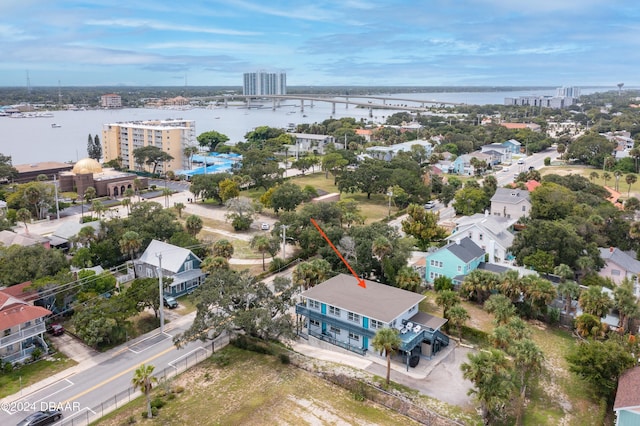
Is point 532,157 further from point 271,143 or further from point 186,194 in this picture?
point 186,194

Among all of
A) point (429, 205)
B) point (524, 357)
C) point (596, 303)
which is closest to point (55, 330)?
point (524, 357)

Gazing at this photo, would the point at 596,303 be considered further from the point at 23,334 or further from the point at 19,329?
the point at 19,329

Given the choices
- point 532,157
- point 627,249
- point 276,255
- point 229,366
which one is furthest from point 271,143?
point 229,366

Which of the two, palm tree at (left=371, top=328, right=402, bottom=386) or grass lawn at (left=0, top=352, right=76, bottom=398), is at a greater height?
palm tree at (left=371, top=328, right=402, bottom=386)

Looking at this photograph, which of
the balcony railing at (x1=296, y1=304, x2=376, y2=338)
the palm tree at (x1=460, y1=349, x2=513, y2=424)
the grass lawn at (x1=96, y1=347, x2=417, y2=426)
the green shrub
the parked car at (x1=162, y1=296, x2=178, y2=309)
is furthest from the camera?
the parked car at (x1=162, y1=296, x2=178, y2=309)

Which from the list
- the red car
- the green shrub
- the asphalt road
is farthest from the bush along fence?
the red car

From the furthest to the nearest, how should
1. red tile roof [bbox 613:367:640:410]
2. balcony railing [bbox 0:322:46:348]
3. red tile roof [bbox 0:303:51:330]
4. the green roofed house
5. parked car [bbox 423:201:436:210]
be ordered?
parked car [bbox 423:201:436:210] < the green roofed house < red tile roof [bbox 0:303:51:330] < balcony railing [bbox 0:322:46:348] < red tile roof [bbox 613:367:640:410]

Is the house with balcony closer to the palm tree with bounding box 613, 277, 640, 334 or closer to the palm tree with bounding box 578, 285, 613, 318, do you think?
the palm tree with bounding box 578, 285, 613, 318

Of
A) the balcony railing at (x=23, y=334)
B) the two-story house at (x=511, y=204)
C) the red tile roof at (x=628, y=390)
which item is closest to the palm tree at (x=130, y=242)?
the balcony railing at (x=23, y=334)
